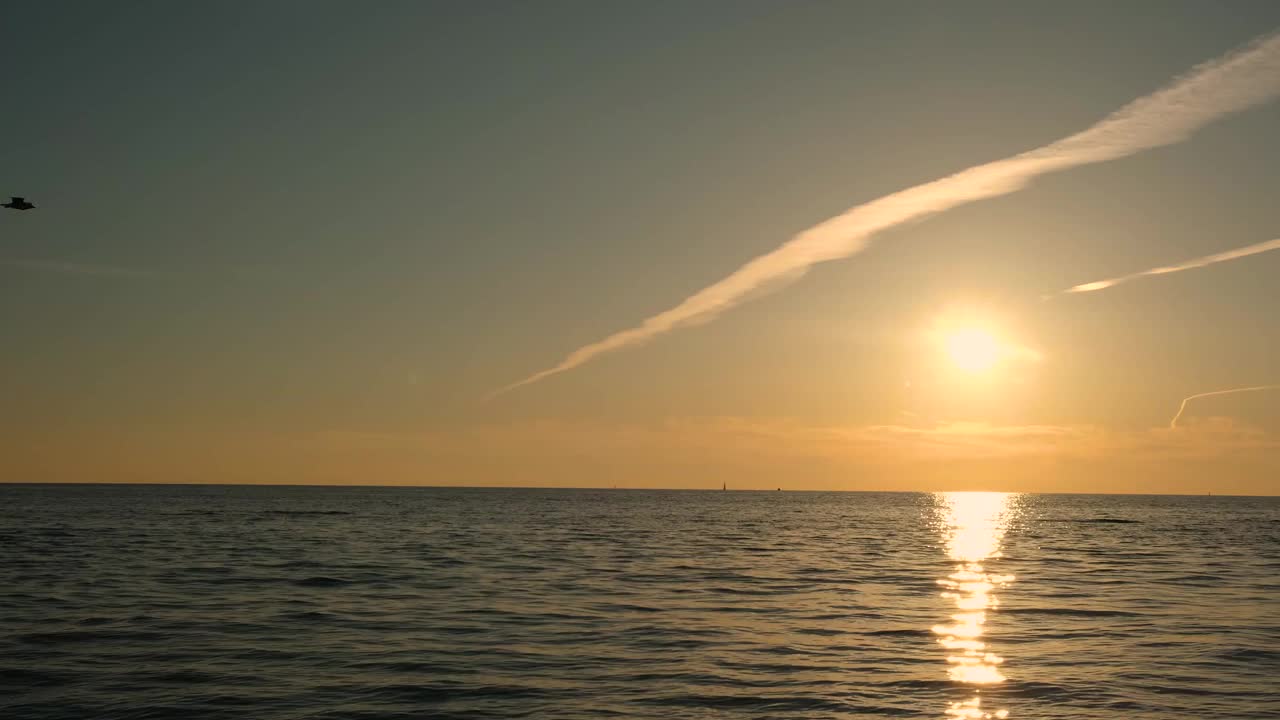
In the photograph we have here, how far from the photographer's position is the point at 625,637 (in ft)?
94.4

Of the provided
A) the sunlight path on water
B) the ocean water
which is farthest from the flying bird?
the sunlight path on water

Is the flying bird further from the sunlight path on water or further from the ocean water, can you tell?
the sunlight path on water

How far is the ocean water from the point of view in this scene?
68.5 ft

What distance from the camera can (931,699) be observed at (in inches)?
829

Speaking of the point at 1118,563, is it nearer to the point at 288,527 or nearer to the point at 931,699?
the point at 931,699

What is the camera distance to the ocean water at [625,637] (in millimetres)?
20891

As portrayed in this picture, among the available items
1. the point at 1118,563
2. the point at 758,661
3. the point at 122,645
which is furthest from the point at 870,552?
the point at 122,645

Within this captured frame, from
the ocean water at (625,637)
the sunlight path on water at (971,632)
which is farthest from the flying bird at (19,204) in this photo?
the sunlight path on water at (971,632)

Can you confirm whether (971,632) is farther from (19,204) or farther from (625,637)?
(19,204)

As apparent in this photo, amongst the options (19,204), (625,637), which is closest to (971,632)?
(625,637)

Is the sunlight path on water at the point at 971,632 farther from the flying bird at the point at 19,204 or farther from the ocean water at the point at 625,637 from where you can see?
the flying bird at the point at 19,204

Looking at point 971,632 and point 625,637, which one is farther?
point 971,632

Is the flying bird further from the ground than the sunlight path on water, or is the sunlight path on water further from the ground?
the flying bird

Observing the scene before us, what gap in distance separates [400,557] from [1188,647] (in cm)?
4052
